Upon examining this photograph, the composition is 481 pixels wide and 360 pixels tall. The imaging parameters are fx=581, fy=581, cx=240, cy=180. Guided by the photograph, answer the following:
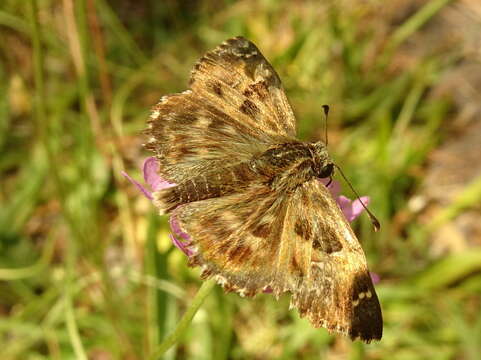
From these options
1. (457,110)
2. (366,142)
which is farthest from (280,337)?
(457,110)

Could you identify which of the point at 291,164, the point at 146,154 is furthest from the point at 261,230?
the point at 146,154

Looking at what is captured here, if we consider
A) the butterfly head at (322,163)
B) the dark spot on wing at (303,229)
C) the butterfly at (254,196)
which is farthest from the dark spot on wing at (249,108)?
the dark spot on wing at (303,229)

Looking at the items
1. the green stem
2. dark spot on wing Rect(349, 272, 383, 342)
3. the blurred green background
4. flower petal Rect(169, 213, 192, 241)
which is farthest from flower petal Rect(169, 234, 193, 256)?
the blurred green background

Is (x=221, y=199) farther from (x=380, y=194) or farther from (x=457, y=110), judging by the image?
(x=457, y=110)

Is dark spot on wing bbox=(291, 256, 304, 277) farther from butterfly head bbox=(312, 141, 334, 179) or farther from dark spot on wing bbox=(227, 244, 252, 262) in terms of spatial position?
butterfly head bbox=(312, 141, 334, 179)

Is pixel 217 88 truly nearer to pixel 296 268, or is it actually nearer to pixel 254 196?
pixel 254 196

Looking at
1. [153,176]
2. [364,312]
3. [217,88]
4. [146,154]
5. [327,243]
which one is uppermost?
[146,154]

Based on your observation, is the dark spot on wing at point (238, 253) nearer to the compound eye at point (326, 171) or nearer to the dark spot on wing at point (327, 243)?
the dark spot on wing at point (327, 243)
